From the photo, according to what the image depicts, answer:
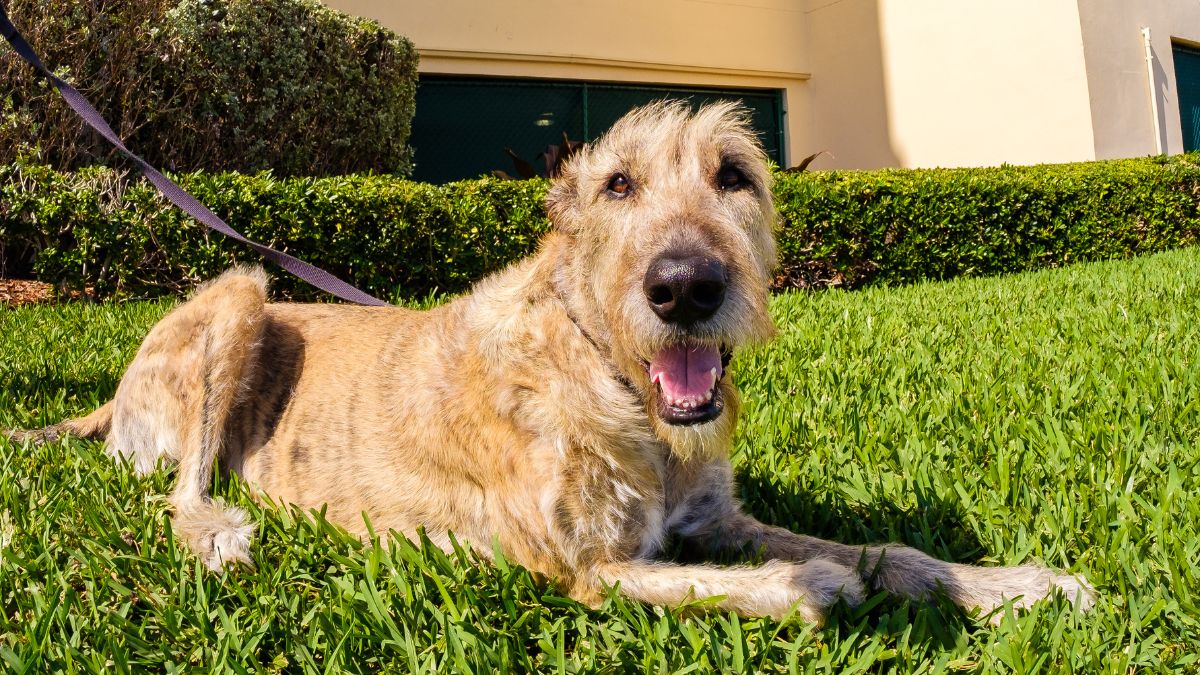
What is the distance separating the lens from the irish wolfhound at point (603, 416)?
2.41m

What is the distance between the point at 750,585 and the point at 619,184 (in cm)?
128

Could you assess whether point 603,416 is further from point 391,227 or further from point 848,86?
point 848,86

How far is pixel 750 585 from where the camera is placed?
241cm

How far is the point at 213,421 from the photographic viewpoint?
139 inches

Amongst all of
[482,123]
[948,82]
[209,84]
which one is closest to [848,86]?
[948,82]

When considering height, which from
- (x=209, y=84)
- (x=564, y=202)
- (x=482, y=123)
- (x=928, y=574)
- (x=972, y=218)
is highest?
(x=482, y=123)

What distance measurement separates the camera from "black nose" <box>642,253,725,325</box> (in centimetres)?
224

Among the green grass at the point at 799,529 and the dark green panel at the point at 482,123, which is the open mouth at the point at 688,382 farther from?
the dark green panel at the point at 482,123

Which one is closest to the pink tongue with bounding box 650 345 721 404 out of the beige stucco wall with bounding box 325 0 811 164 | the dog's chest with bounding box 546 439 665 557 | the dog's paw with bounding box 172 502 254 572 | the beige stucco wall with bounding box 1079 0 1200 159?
the dog's chest with bounding box 546 439 665 557

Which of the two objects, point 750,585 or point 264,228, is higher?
point 264,228

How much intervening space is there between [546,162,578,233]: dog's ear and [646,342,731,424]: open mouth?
26.0 inches

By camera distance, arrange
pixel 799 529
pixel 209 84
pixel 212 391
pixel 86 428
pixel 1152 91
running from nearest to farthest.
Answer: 1. pixel 799 529
2. pixel 212 391
3. pixel 86 428
4. pixel 209 84
5. pixel 1152 91

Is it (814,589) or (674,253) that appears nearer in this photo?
(674,253)

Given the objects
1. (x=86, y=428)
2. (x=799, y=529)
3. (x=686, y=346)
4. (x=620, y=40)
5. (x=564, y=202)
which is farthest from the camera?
(x=620, y=40)
